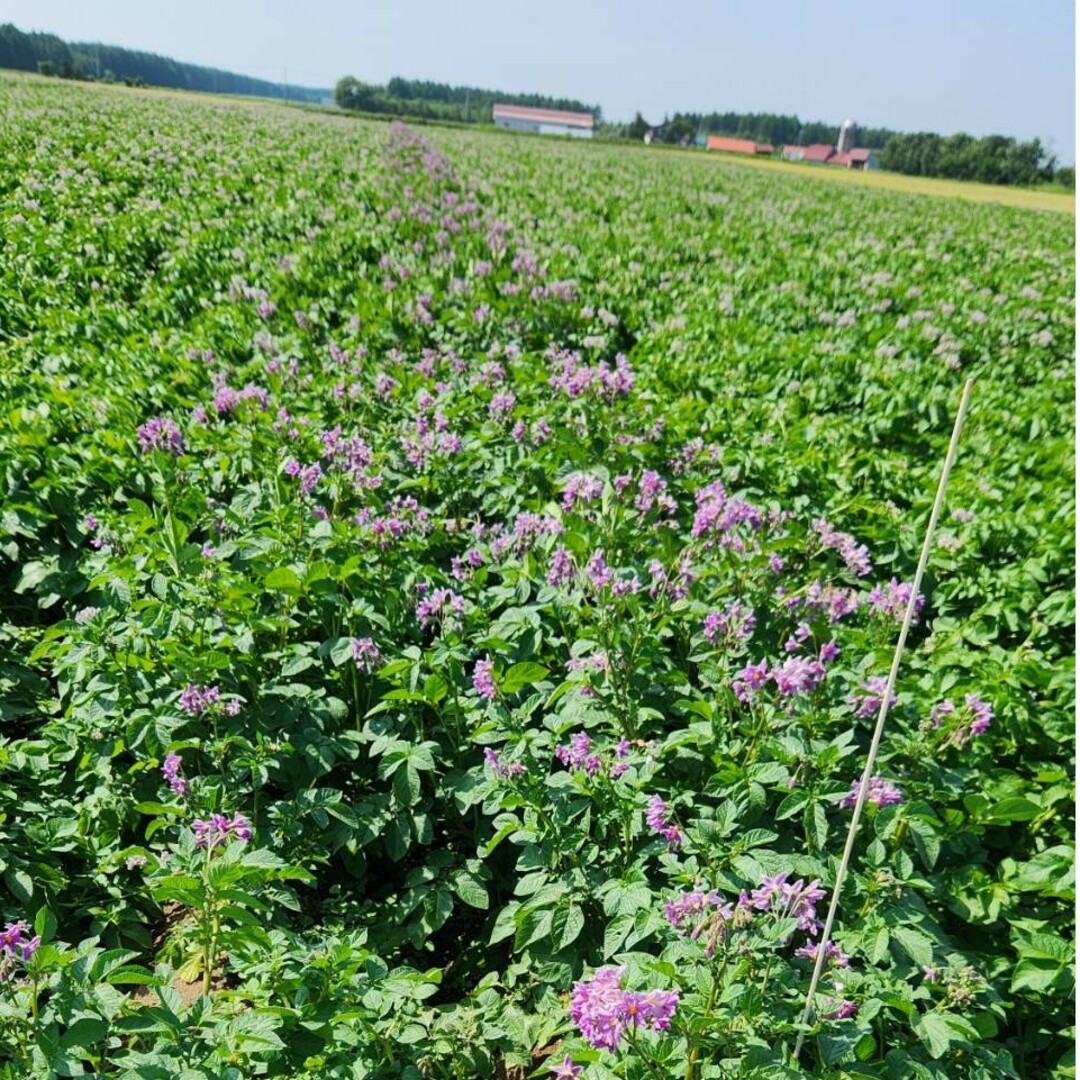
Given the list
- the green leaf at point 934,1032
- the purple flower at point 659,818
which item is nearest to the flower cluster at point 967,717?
the green leaf at point 934,1032

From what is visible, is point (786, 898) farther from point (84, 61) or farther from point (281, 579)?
point (84, 61)

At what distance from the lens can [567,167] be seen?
29859mm

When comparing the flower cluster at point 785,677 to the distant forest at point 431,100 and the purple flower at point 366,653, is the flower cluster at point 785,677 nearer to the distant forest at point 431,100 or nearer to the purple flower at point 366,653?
the purple flower at point 366,653

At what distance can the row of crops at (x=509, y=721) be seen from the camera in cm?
200

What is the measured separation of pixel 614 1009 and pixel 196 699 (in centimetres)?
171

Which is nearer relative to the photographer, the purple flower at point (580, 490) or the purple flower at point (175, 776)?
the purple flower at point (175, 776)

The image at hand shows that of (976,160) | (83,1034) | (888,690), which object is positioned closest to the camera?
(888,690)

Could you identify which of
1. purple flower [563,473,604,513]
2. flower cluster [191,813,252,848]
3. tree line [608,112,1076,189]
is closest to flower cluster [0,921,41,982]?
flower cluster [191,813,252,848]

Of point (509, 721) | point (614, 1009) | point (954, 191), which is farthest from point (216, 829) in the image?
point (954, 191)

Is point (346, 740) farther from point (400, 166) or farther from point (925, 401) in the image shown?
point (400, 166)

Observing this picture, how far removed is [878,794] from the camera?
240 cm

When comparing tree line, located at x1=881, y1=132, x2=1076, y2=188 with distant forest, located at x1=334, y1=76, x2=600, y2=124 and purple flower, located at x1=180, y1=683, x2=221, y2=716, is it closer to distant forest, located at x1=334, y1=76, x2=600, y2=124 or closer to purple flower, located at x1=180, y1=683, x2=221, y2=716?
distant forest, located at x1=334, y1=76, x2=600, y2=124

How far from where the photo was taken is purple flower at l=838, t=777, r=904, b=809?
7.73 ft

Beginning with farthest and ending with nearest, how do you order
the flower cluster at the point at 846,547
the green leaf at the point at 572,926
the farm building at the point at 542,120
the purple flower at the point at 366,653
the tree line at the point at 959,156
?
the farm building at the point at 542,120
the tree line at the point at 959,156
the flower cluster at the point at 846,547
the purple flower at the point at 366,653
the green leaf at the point at 572,926
